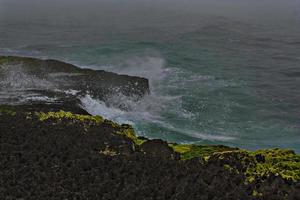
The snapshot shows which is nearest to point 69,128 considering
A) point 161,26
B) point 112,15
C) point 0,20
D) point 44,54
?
point 44,54

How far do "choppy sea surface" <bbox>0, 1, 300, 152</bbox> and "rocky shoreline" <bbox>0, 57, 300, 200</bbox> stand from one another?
31.5ft

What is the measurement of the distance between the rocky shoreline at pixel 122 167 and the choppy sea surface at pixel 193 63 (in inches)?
378

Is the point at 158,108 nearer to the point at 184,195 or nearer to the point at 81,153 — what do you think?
the point at 81,153

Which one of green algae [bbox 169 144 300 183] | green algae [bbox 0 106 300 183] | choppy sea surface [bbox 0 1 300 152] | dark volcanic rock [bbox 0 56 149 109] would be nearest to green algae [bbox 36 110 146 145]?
green algae [bbox 0 106 300 183]

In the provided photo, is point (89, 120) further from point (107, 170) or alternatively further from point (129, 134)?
point (107, 170)

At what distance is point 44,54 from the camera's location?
5106 centimetres

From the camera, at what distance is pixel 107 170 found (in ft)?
47.9

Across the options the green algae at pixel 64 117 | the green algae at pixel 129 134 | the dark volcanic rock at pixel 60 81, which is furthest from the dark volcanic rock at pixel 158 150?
the dark volcanic rock at pixel 60 81

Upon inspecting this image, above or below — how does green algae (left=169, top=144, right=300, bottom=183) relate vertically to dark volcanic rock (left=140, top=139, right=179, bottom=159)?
above

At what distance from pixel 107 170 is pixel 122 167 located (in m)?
0.47

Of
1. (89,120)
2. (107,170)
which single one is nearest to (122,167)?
(107,170)

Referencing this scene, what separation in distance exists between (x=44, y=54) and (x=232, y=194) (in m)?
41.3

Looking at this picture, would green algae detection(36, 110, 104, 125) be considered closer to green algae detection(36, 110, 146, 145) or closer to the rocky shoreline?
green algae detection(36, 110, 146, 145)

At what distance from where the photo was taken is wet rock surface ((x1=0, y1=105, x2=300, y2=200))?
43.1 feet
